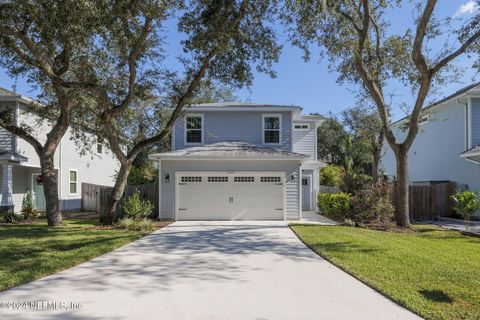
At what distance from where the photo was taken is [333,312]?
4.52m

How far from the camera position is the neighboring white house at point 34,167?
52.3 feet

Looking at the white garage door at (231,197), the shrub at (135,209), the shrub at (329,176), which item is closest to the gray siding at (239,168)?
the white garage door at (231,197)

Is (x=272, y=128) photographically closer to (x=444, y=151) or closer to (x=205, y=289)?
(x=444, y=151)

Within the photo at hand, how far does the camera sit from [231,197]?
51.0 feet

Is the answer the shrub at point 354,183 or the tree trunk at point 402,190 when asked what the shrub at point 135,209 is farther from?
the tree trunk at point 402,190

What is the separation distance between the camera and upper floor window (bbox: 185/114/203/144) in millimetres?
17594

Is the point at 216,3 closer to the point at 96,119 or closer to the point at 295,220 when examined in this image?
the point at 96,119

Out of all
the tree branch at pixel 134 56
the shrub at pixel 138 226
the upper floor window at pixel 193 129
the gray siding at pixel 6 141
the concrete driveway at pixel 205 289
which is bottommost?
the shrub at pixel 138 226

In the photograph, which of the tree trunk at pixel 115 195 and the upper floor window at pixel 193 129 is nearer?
the tree trunk at pixel 115 195

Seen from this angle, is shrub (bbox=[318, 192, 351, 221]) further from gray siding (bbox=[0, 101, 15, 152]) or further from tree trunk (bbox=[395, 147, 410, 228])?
gray siding (bbox=[0, 101, 15, 152])

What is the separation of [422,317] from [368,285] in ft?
4.34

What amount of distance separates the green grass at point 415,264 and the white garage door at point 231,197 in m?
3.69

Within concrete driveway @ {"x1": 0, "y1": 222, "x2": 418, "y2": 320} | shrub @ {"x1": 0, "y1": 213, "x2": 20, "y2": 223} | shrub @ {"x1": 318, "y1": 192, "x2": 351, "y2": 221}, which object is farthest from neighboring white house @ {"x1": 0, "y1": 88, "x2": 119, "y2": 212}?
shrub @ {"x1": 318, "y1": 192, "x2": 351, "y2": 221}

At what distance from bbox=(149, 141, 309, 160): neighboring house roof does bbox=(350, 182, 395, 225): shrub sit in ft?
9.70
